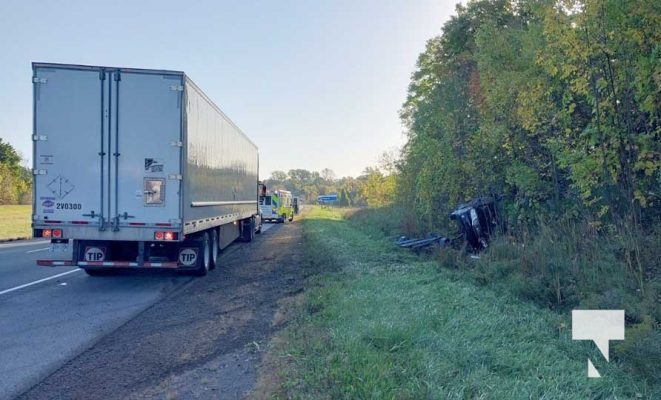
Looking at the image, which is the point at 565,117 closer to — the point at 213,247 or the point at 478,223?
the point at 478,223

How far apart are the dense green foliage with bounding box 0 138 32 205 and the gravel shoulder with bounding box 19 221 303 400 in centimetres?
5902

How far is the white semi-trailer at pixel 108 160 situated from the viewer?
9.35m

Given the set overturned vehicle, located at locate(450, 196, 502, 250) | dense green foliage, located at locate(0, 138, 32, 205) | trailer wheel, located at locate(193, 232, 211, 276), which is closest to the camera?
trailer wheel, located at locate(193, 232, 211, 276)

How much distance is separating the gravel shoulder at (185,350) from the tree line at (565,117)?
219 inches

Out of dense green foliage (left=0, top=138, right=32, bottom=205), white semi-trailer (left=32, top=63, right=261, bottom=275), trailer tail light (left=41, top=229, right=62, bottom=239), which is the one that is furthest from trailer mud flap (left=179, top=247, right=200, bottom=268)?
dense green foliage (left=0, top=138, right=32, bottom=205)

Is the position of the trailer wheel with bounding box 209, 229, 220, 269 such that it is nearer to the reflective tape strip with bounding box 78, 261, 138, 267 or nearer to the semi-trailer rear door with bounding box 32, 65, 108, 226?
the reflective tape strip with bounding box 78, 261, 138, 267

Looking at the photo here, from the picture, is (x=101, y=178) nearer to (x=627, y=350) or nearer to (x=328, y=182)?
(x=627, y=350)

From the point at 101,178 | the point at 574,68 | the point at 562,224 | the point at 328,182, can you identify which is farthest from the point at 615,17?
the point at 328,182

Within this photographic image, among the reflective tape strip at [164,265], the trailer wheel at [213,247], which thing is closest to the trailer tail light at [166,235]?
the reflective tape strip at [164,265]

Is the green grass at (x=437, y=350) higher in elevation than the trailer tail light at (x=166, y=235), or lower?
lower

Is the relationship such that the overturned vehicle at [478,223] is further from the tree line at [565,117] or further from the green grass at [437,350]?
the green grass at [437,350]

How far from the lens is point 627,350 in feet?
15.4

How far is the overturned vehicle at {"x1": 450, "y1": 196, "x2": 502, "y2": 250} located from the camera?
40.9ft

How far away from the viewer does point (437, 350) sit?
505 centimetres
